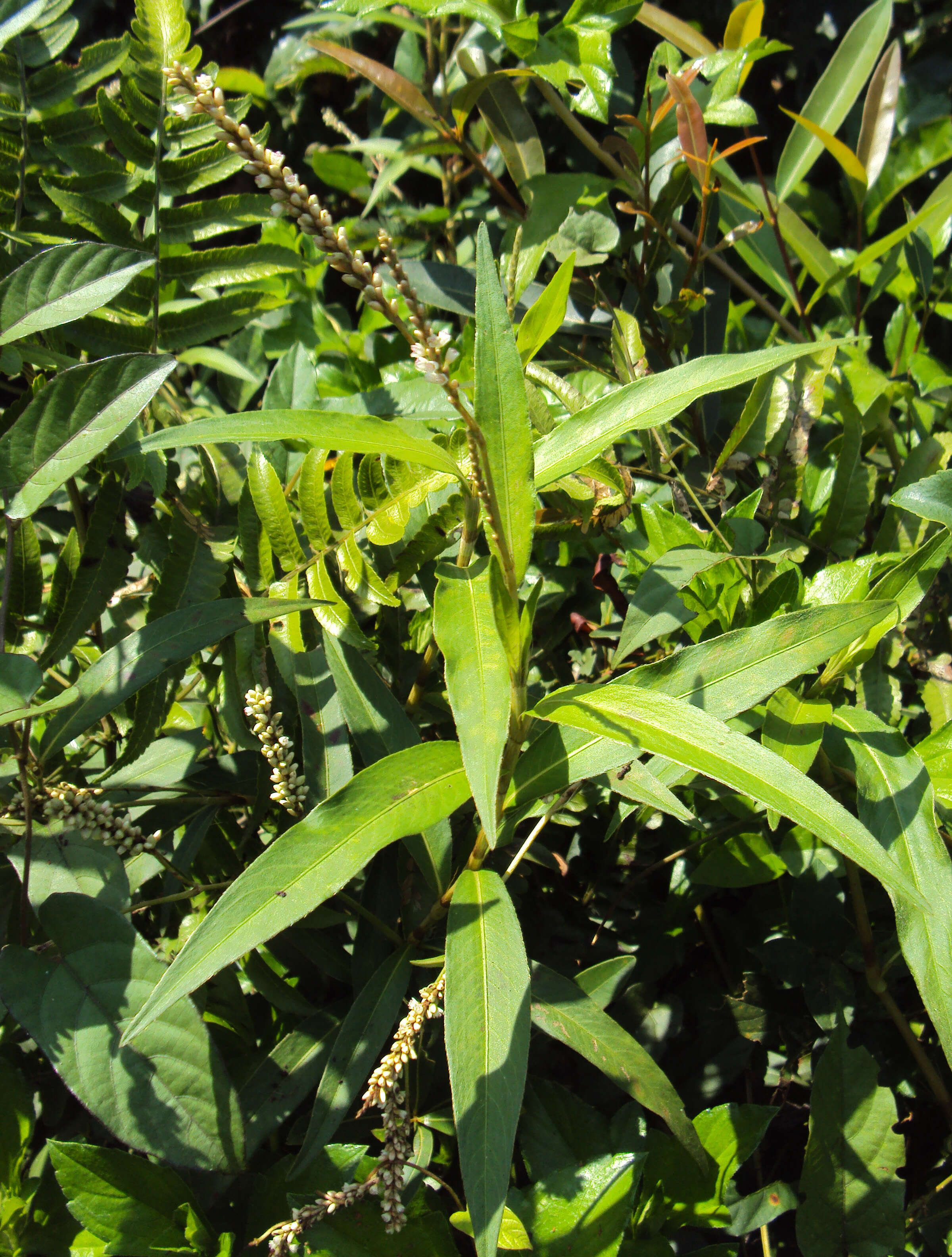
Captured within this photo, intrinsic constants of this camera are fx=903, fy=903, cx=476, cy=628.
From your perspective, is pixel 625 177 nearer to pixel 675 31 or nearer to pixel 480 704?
pixel 675 31

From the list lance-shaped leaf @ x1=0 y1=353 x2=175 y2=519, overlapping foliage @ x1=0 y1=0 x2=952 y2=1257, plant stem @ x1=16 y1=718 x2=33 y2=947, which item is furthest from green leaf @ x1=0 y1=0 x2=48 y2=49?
plant stem @ x1=16 y1=718 x2=33 y2=947

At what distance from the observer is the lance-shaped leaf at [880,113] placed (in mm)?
1465

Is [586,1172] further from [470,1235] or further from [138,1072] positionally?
[138,1072]

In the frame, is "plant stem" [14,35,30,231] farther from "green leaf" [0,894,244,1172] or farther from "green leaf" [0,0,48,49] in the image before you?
"green leaf" [0,894,244,1172]

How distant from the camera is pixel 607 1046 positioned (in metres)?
0.87

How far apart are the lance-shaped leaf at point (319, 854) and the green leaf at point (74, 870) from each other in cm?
32

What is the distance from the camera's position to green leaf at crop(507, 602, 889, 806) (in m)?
0.76

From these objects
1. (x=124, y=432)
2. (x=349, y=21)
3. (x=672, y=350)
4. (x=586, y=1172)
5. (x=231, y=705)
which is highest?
(x=349, y=21)

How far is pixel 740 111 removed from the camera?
49.1 inches

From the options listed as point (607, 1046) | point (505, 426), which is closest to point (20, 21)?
point (505, 426)

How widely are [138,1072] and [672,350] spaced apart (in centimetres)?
116

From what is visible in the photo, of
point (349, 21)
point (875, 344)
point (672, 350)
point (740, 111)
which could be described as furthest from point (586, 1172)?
point (349, 21)

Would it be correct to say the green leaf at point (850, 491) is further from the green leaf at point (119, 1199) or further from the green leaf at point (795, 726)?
the green leaf at point (119, 1199)

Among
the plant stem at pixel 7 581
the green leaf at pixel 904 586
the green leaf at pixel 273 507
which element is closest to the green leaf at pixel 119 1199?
the plant stem at pixel 7 581
